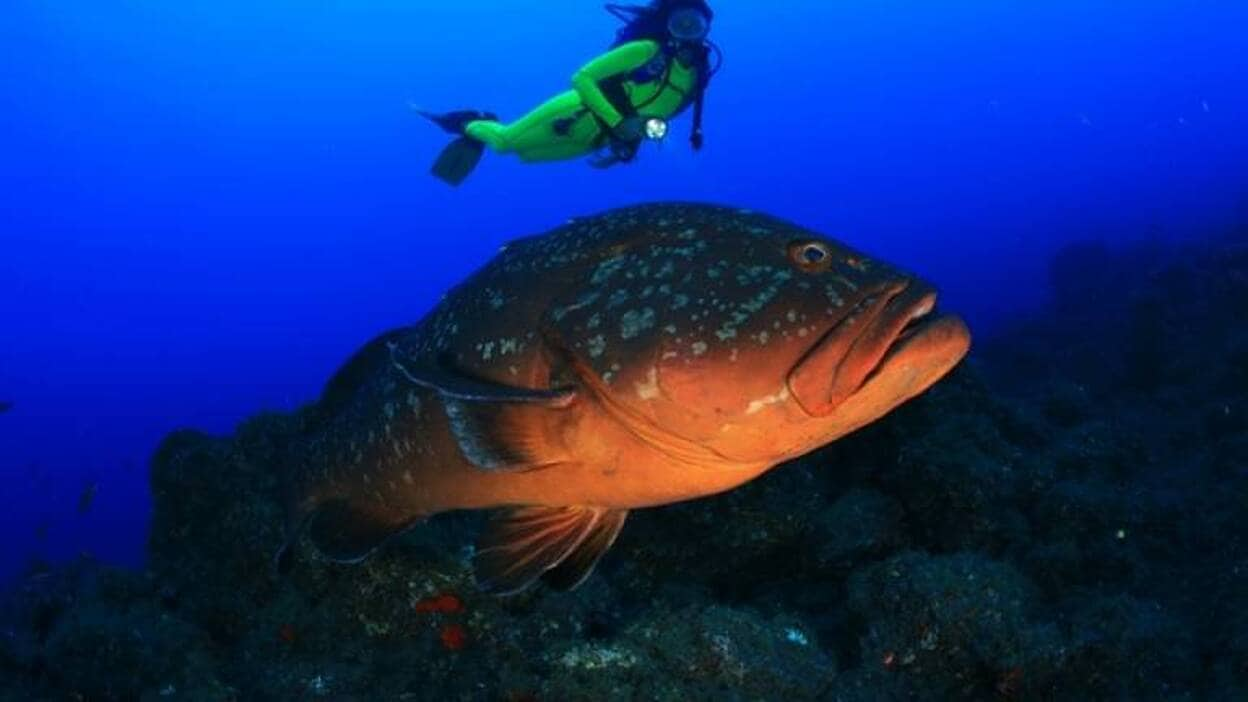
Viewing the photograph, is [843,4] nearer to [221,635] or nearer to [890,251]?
[890,251]

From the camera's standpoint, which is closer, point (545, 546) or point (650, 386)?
point (650, 386)

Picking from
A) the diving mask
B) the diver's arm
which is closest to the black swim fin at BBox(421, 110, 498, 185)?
the diver's arm

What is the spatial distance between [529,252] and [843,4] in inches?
6666

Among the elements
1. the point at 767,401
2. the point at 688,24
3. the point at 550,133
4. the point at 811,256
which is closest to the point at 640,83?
the point at 688,24

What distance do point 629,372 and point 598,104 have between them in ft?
25.5

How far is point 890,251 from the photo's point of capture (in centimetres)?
5512

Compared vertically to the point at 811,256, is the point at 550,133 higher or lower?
higher

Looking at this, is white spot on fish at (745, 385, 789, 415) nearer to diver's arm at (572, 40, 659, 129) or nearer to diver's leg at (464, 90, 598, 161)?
diver's arm at (572, 40, 659, 129)

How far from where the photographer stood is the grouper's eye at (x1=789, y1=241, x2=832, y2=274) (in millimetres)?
2858

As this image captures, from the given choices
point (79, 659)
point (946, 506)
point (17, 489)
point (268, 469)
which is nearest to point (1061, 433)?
point (946, 506)

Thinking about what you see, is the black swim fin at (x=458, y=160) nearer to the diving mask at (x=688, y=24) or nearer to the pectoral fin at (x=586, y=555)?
the diving mask at (x=688, y=24)

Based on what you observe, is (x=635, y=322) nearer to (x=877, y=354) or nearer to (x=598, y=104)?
(x=877, y=354)

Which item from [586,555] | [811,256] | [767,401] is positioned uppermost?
[811,256]

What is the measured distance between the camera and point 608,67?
9.81 m
